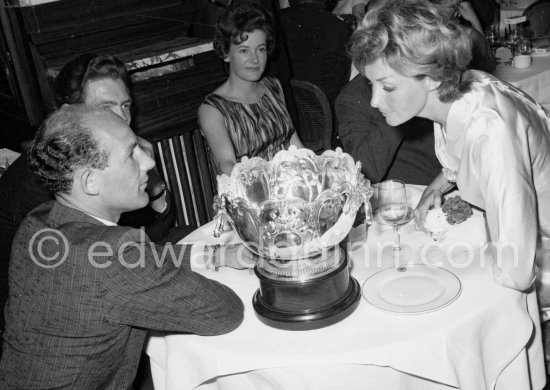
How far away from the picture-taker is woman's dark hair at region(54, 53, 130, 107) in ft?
8.95

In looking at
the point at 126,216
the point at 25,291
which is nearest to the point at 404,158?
the point at 126,216

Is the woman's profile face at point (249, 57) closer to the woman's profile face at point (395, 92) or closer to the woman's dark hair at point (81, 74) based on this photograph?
the woman's dark hair at point (81, 74)

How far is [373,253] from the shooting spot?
2.04m

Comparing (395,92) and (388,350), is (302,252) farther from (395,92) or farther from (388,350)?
(395,92)

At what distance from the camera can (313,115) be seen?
4.10m

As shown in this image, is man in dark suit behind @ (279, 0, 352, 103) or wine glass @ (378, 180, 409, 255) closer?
wine glass @ (378, 180, 409, 255)

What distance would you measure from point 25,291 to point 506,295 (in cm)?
130

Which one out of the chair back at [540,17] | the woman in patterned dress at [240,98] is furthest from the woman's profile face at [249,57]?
the chair back at [540,17]

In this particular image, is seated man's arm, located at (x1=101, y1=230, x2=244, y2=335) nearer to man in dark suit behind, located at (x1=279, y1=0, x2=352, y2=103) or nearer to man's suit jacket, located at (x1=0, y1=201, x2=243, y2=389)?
man's suit jacket, located at (x1=0, y1=201, x2=243, y2=389)

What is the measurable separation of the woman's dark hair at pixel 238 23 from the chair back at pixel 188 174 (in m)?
0.66

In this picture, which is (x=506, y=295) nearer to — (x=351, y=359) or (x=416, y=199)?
(x=351, y=359)

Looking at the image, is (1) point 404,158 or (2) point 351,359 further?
(1) point 404,158

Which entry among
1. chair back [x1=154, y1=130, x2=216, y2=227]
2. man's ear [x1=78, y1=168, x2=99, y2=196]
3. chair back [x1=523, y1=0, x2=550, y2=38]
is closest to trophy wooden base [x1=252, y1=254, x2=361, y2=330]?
man's ear [x1=78, y1=168, x2=99, y2=196]

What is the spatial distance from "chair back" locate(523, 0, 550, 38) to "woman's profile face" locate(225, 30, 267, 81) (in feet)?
9.66
